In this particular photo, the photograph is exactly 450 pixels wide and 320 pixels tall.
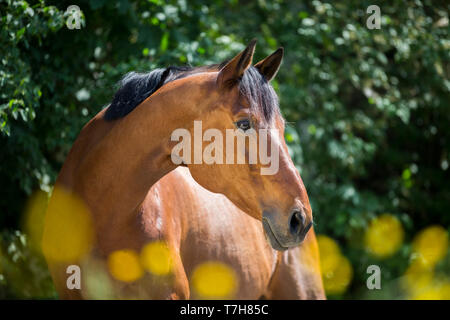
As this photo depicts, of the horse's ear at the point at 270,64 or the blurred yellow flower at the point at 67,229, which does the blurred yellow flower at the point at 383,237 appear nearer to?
the horse's ear at the point at 270,64

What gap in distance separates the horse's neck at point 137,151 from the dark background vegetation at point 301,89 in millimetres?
494

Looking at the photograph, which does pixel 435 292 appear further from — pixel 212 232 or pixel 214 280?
pixel 212 232

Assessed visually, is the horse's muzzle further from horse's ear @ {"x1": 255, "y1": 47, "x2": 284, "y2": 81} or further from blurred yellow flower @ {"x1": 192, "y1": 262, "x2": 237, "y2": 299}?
blurred yellow flower @ {"x1": 192, "y1": 262, "x2": 237, "y2": 299}

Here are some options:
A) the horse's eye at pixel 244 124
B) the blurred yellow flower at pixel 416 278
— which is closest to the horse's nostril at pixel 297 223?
the horse's eye at pixel 244 124

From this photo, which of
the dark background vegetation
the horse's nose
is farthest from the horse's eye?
the dark background vegetation

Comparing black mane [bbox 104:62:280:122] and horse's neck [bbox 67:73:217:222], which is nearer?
horse's neck [bbox 67:73:217:222]

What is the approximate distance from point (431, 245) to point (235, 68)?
17.0ft

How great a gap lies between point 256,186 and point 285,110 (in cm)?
340

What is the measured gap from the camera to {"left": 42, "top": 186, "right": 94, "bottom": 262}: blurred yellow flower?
2.70 m

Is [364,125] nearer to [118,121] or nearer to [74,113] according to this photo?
[74,113]

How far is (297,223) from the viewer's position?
2342mm

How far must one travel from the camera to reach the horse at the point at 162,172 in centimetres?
241

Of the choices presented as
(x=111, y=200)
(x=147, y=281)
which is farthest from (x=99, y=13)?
(x=147, y=281)

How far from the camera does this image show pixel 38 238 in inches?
172
